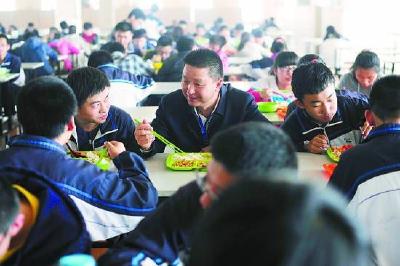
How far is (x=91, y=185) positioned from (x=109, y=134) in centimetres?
102

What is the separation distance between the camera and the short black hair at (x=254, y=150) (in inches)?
42.1

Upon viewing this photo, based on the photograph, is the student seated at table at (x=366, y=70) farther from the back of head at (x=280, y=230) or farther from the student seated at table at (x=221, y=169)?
the back of head at (x=280, y=230)

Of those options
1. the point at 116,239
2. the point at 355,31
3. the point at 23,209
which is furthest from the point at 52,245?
the point at 355,31

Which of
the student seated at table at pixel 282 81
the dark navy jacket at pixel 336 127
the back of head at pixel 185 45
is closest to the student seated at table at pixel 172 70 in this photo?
the back of head at pixel 185 45

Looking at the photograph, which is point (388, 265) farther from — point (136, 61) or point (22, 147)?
point (136, 61)

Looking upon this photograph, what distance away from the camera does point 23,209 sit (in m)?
1.35

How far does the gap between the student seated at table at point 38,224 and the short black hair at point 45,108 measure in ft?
0.92

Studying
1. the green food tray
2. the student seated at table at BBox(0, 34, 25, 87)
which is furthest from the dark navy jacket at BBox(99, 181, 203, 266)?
the student seated at table at BBox(0, 34, 25, 87)

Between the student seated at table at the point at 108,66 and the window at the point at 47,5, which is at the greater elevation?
the window at the point at 47,5

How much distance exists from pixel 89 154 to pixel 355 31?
7.98m

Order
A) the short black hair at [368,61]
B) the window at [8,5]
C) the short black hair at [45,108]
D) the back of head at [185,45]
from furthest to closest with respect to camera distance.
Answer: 1. the window at [8,5]
2. the back of head at [185,45]
3. the short black hair at [368,61]
4. the short black hair at [45,108]

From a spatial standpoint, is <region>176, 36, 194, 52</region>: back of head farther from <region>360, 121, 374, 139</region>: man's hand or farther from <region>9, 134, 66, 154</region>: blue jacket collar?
<region>9, 134, 66, 154</region>: blue jacket collar

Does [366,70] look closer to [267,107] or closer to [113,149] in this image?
[267,107]

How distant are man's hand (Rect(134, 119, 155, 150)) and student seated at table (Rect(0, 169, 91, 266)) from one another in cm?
109
